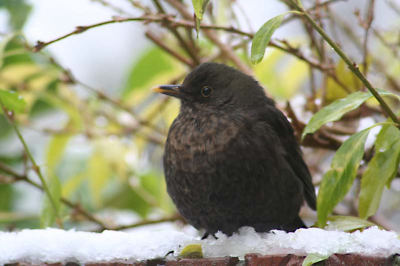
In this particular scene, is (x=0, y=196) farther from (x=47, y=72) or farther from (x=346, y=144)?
(x=346, y=144)

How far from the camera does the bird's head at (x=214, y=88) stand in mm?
2186

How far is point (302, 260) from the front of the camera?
1.28 metres

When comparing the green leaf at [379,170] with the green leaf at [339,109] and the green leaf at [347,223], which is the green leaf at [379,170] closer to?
the green leaf at [347,223]

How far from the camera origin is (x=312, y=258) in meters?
1.23

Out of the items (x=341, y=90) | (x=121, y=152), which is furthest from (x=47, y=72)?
(x=341, y=90)

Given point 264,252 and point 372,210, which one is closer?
point 264,252

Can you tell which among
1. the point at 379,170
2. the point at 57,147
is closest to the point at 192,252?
the point at 379,170

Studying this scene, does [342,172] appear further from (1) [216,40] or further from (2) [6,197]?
(2) [6,197]

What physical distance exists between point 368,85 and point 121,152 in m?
1.71


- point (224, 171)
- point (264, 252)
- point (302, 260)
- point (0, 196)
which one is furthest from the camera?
point (0, 196)

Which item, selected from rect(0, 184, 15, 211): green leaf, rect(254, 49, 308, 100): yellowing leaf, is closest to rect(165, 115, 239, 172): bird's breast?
rect(254, 49, 308, 100): yellowing leaf

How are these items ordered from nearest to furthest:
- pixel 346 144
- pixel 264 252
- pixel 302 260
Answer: pixel 302 260, pixel 264 252, pixel 346 144

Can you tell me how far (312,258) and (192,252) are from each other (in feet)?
1.23

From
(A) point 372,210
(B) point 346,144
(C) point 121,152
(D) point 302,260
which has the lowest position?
(D) point 302,260
